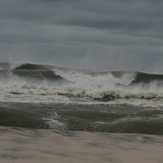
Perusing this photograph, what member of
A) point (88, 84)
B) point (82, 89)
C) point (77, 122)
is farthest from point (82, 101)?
point (88, 84)

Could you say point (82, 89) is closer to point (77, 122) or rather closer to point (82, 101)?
point (82, 101)

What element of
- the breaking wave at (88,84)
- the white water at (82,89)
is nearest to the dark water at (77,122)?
the white water at (82,89)

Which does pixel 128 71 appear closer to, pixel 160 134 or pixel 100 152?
pixel 160 134

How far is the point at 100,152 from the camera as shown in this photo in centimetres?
401

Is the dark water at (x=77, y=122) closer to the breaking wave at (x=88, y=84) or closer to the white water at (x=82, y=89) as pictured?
the white water at (x=82, y=89)

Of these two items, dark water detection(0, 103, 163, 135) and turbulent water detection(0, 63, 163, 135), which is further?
turbulent water detection(0, 63, 163, 135)

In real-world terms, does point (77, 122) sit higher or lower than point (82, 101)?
higher

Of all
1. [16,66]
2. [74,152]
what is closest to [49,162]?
[74,152]

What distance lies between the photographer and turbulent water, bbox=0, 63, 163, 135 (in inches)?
265

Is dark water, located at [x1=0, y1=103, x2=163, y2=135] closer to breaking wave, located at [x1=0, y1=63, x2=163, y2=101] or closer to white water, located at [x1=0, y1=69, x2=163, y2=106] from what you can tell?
white water, located at [x1=0, y1=69, x2=163, y2=106]

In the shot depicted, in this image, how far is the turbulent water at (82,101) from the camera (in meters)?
6.74

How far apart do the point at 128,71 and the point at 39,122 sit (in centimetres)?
2098

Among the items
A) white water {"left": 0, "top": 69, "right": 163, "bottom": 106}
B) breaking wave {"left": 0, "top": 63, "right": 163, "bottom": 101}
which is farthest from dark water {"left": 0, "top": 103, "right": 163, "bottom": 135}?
breaking wave {"left": 0, "top": 63, "right": 163, "bottom": 101}

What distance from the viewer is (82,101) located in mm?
13375
